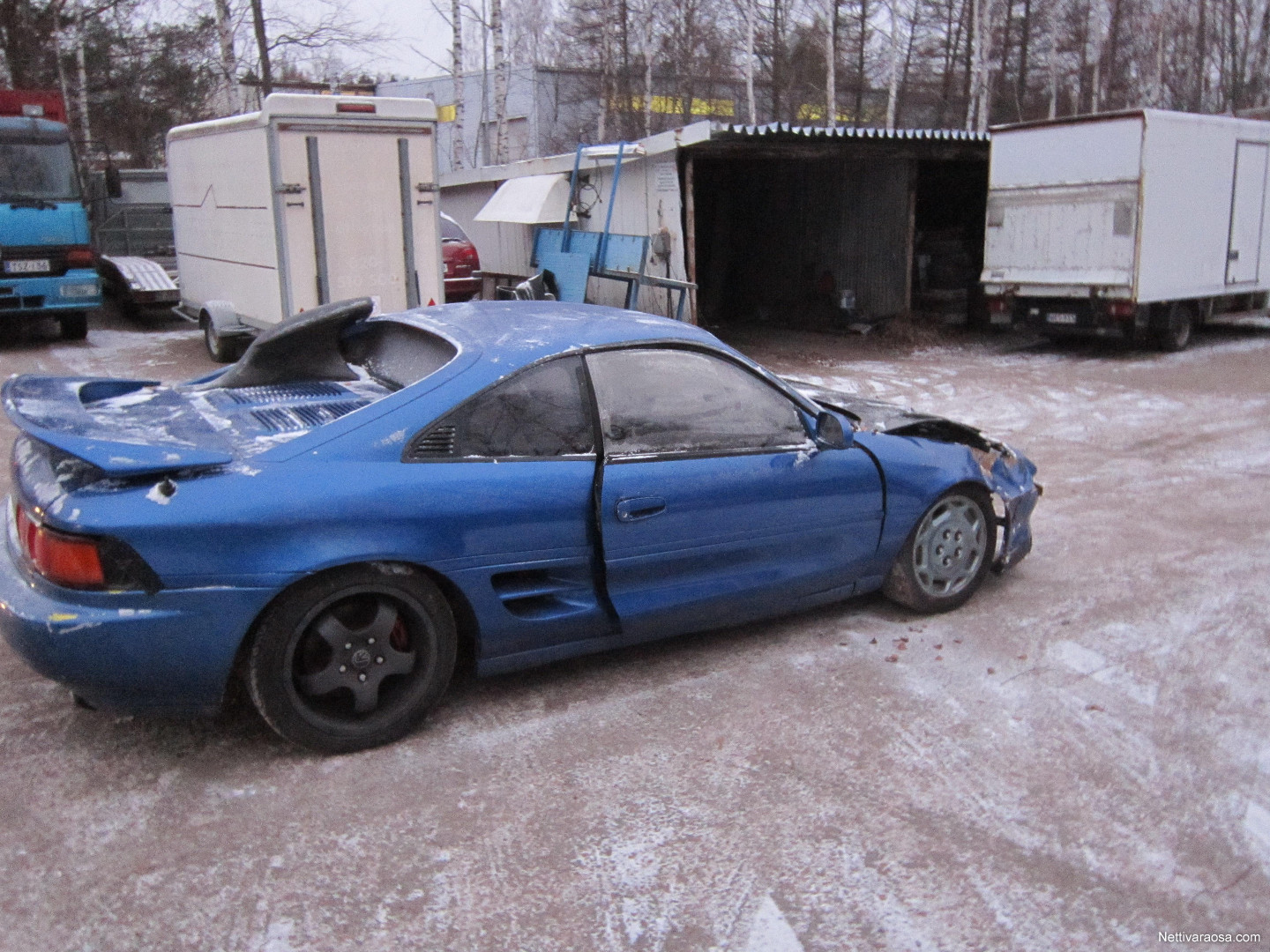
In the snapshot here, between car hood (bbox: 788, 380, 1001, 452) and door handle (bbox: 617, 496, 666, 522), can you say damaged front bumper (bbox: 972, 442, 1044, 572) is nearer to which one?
car hood (bbox: 788, 380, 1001, 452)

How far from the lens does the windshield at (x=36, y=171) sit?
13461mm

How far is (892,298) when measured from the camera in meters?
17.1

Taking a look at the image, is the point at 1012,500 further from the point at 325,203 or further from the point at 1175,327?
the point at 1175,327

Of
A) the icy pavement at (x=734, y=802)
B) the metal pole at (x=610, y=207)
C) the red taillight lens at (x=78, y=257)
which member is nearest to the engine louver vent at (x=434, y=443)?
the icy pavement at (x=734, y=802)

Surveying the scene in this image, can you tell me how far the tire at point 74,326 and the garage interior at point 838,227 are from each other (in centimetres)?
820

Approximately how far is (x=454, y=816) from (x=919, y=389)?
9254 millimetres

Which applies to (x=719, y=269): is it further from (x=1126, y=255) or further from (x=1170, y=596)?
(x=1170, y=596)

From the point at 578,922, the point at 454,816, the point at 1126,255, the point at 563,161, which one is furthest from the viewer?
the point at 563,161

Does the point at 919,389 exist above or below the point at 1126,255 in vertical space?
below

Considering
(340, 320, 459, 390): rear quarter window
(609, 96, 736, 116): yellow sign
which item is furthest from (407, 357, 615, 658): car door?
(609, 96, 736, 116): yellow sign

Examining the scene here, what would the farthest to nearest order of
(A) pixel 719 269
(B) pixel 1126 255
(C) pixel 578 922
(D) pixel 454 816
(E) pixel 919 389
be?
(A) pixel 719 269, (B) pixel 1126 255, (E) pixel 919 389, (D) pixel 454 816, (C) pixel 578 922

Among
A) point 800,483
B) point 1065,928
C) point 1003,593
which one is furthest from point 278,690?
point 1003,593

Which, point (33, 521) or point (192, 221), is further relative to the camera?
point (192, 221)

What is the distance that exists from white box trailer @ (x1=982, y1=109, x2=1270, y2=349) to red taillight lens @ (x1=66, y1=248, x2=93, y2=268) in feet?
38.9
